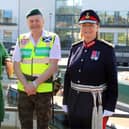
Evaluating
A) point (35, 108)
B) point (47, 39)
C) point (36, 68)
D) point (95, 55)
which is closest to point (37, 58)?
point (36, 68)

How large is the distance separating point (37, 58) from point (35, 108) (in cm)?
42

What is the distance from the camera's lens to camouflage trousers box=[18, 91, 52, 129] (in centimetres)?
381

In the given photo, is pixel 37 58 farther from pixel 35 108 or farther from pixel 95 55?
pixel 95 55

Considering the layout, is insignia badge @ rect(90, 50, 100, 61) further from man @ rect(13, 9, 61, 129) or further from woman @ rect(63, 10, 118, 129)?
man @ rect(13, 9, 61, 129)

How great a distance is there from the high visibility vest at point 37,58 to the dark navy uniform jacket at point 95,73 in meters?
0.52

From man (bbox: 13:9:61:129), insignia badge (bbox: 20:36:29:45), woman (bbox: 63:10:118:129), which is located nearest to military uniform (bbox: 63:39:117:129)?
woman (bbox: 63:10:118:129)

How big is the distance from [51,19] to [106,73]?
39952 mm

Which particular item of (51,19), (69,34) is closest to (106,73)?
(69,34)

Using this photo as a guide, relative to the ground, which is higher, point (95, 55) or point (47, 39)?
point (47, 39)

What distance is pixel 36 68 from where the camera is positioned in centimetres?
379

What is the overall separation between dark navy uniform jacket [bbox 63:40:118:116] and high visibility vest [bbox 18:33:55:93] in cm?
52

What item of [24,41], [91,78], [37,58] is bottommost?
[91,78]

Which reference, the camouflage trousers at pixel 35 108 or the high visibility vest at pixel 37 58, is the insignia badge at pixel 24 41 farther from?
the camouflage trousers at pixel 35 108

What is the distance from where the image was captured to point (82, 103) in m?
3.29
